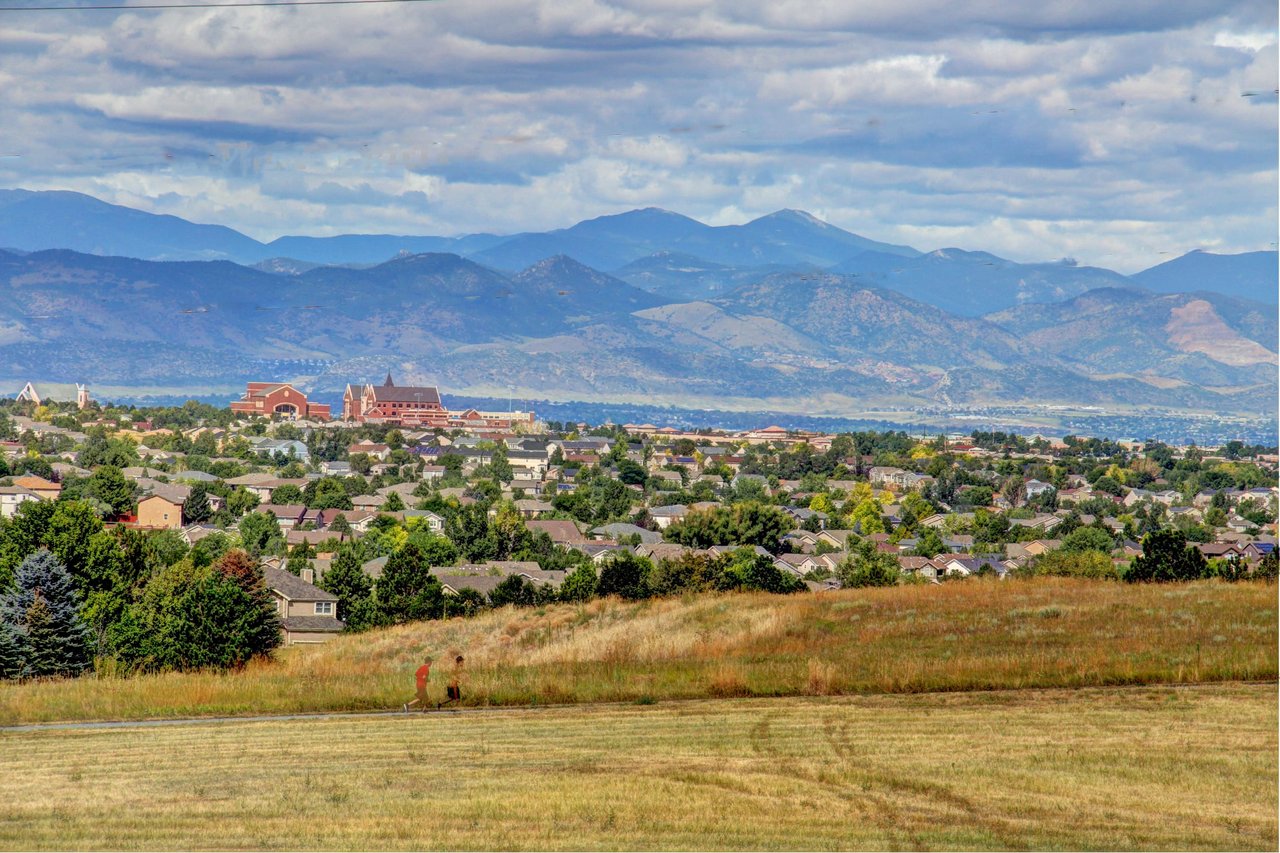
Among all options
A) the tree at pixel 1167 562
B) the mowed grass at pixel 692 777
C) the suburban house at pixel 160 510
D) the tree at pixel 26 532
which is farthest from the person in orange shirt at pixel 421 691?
the suburban house at pixel 160 510

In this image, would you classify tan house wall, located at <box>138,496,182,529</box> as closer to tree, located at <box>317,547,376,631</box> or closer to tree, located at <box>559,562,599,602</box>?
tree, located at <box>317,547,376,631</box>

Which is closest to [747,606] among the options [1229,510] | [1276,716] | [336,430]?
[1276,716]

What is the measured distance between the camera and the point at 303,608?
56219mm

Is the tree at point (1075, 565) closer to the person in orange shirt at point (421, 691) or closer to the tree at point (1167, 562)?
the tree at point (1167, 562)

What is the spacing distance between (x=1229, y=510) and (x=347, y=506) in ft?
216

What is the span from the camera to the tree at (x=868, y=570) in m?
53.5

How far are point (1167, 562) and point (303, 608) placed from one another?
2929 cm

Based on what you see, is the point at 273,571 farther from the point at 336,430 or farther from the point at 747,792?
the point at 336,430

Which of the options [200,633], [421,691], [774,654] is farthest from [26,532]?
[774,654]

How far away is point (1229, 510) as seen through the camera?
401ft

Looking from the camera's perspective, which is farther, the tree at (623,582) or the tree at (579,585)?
the tree at (579,585)

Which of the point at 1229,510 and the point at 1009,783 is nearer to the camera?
the point at 1009,783

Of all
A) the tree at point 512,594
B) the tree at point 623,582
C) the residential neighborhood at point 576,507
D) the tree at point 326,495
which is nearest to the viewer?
the tree at point 623,582

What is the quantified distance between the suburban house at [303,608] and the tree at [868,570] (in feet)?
58.0
